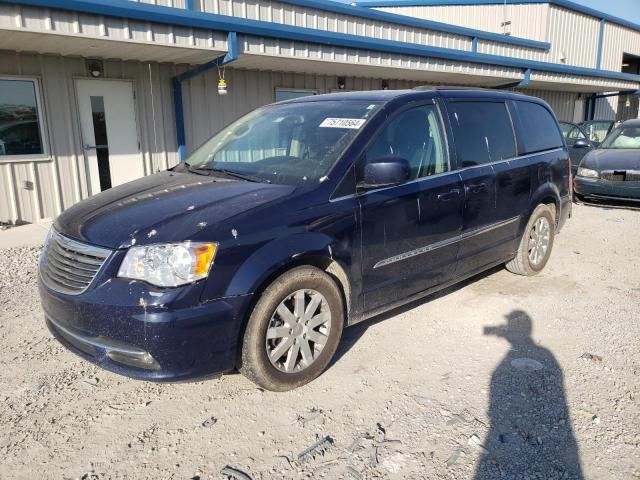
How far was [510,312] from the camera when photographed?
4398 millimetres

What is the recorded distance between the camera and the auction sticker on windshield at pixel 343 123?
11.5 feet

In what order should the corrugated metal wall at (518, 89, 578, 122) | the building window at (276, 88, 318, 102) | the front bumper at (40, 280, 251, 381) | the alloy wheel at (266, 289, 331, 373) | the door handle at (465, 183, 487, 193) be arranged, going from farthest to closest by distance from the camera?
the corrugated metal wall at (518, 89, 578, 122) → the building window at (276, 88, 318, 102) → the door handle at (465, 183, 487, 193) → the alloy wheel at (266, 289, 331, 373) → the front bumper at (40, 280, 251, 381)

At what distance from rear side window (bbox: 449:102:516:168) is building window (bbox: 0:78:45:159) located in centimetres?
655

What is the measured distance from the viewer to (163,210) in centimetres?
296

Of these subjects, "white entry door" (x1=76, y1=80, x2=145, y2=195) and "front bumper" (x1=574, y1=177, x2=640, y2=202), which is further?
"front bumper" (x1=574, y1=177, x2=640, y2=202)

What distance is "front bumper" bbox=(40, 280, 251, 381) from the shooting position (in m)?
2.58

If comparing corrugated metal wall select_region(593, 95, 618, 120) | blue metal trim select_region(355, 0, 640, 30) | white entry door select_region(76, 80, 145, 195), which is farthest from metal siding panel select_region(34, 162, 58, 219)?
corrugated metal wall select_region(593, 95, 618, 120)

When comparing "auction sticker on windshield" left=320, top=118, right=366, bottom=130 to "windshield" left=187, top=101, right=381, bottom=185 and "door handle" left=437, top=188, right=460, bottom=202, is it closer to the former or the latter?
"windshield" left=187, top=101, right=381, bottom=185

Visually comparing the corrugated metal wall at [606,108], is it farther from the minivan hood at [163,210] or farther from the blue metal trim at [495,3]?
the minivan hood at [163,210]

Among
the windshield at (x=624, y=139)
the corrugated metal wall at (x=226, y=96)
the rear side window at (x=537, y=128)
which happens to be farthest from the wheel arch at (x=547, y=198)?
the corrugated metal wall at (x=226, y=96)

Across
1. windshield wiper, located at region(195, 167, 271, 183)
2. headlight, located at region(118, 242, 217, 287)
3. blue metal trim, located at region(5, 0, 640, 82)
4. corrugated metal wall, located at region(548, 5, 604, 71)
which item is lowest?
headlight, located at region(118, 242, 217, 287)

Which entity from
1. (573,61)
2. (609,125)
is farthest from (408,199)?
(573,61)

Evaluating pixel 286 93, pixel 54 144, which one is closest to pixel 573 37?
pixel 286 93

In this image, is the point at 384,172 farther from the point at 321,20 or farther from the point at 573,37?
the point at 573,37
